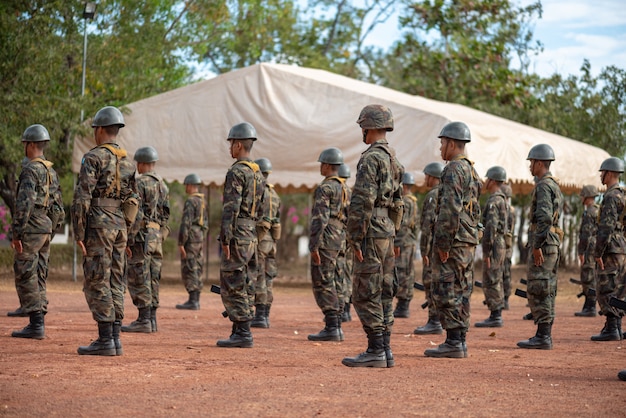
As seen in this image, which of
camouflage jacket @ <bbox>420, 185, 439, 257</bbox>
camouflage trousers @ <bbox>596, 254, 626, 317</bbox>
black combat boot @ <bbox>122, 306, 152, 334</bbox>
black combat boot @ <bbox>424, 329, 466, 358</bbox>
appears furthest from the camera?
A: camouflage jacket @ <bbox>420, 185, 439, 257</bbox>

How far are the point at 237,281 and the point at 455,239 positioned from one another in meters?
2.32

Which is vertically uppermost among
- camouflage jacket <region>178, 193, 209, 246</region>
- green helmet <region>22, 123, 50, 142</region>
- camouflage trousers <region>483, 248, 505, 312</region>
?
green helmet <region>22, 123, 50, 142</region>

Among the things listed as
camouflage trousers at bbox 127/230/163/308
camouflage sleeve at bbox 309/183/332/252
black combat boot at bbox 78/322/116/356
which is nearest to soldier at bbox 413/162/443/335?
camouflage sleeve at bbox 309/183/332/252

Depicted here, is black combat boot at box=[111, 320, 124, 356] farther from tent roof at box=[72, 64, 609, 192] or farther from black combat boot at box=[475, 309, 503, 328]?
tent roof at box=[72, 64, 609, 192]

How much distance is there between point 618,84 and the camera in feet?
98.7

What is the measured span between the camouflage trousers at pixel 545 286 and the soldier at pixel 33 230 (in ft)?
18.0

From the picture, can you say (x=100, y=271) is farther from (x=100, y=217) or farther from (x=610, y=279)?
(x=610, y=279)

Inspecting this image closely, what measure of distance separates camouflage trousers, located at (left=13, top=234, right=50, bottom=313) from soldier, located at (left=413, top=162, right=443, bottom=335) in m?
4.76

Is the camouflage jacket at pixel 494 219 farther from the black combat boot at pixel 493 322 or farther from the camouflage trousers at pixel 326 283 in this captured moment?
the camouflage trousers at pixel 326 283

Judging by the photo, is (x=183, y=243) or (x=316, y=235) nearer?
(x=316, y=235)

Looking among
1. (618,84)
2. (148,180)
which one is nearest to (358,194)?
(148,180)

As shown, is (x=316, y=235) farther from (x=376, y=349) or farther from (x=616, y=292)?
(x=616, y=292)

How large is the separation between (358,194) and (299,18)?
27.4m

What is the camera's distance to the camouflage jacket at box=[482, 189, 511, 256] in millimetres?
13820
